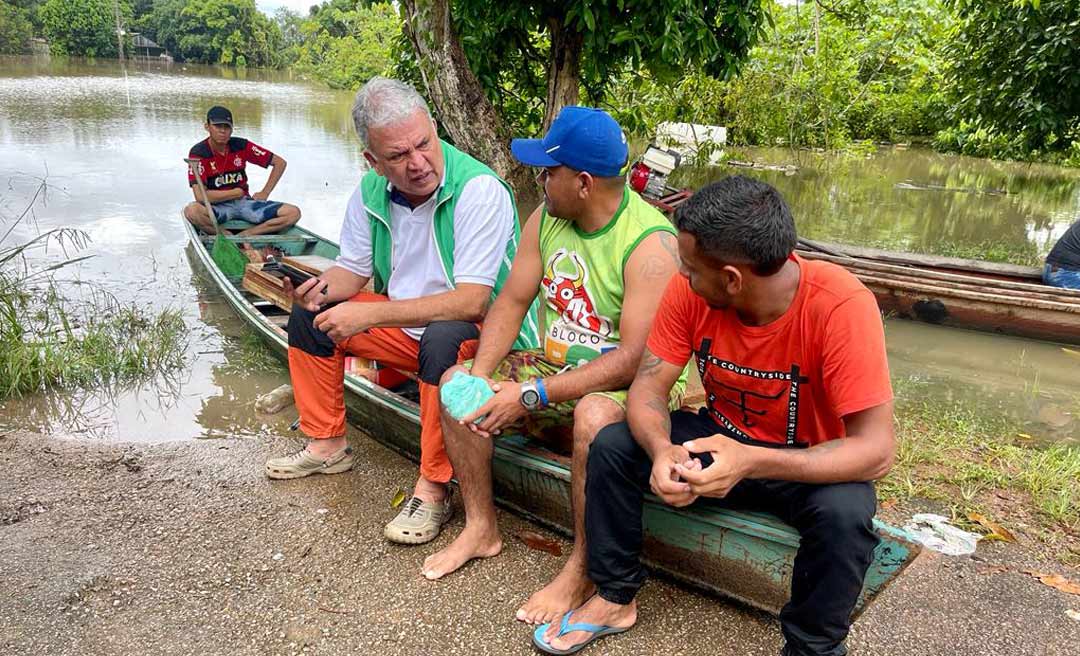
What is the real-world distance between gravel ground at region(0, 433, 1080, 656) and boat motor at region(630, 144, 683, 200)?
5370 millimetres

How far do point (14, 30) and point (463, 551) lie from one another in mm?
44378

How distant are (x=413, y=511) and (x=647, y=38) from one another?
11.8 feet

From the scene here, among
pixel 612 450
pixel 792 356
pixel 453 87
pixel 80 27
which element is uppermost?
pixel 80 27

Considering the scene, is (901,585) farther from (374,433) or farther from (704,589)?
(374,433)

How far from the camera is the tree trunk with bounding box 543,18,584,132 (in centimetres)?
596

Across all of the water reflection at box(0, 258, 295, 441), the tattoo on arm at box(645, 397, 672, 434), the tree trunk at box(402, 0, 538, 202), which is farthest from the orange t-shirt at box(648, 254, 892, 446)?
the tree trunk at box(402, 0, 538, 202)

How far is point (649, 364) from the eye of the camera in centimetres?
250

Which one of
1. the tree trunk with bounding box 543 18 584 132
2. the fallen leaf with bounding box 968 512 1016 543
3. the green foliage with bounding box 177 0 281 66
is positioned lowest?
the fallen leaf with bounding box 968 512 1016 543

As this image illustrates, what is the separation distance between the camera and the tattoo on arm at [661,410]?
7.95 feet

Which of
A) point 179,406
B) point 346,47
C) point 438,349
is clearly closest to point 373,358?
point 438,349

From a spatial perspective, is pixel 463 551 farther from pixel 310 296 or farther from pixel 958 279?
pixel 958 279

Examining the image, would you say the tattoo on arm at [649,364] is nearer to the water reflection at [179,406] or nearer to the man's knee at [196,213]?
the water reflection at [179,406]

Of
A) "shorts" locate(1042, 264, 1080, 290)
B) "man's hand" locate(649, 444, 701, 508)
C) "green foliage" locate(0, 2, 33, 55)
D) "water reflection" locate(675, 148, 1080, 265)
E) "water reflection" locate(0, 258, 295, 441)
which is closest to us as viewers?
"man's hand" locate(649, 444, 701, 508)

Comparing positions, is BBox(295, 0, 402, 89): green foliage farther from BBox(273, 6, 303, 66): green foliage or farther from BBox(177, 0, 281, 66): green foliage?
BBox(177, 0, 281, 66): green foliage
